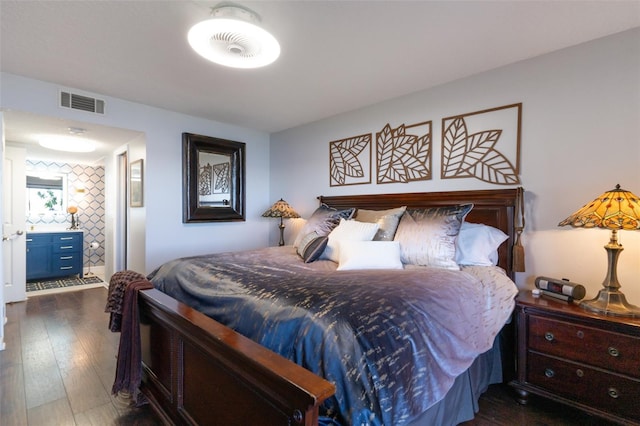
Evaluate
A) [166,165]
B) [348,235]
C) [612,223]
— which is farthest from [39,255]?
[612,223]

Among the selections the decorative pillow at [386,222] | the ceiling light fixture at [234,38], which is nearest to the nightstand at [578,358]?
the decorative pillow at [386,222]

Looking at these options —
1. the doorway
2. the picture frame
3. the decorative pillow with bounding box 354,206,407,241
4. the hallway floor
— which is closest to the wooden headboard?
the decorative pillow with bounding box 354,206,407,241

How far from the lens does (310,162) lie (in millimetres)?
4105

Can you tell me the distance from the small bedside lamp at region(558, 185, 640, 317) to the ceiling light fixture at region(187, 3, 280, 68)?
2.09 meters

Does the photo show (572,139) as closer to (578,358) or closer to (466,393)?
(578,358)

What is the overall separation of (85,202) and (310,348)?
651 centimetres

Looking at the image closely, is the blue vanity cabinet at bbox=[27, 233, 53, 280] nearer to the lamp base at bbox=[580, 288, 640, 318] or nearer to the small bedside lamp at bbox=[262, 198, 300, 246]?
the small bedside lamp at bbox=[262, 198, 300, 246]

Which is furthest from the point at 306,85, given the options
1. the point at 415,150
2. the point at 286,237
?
the point at 286,237

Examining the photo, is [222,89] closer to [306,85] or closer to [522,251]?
[306,85]

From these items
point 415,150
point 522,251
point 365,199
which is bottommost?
point 522,251

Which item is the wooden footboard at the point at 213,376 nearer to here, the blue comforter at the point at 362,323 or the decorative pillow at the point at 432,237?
the blue comforter at the point at 362,323

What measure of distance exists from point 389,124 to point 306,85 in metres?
0.98

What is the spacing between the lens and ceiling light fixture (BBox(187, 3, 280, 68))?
1.67 m

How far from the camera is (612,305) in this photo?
1772mm
